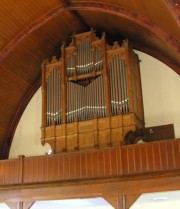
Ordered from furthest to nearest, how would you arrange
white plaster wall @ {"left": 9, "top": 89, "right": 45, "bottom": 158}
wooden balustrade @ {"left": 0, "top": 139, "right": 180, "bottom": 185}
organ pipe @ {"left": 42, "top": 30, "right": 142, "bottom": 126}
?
white plaster wall @ {"left": 9, "top": 89, "right": 45, "bottom": 158} → organ pipe @ {"left": 42, "top": 30, "right": 142, "bottom": 126} → wooden balustrade @ {"left": 0, "top": 139, "right": 180, "bottom": 185}

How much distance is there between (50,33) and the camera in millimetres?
12227

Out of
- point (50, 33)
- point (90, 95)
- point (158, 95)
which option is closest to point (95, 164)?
point (90, 95)

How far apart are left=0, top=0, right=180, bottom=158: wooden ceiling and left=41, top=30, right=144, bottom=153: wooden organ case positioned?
0.60m

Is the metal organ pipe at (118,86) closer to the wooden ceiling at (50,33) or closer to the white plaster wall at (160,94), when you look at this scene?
the white plaster wall at (160,94)

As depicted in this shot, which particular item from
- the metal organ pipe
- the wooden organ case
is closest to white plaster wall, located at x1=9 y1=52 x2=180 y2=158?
the wooden organ case

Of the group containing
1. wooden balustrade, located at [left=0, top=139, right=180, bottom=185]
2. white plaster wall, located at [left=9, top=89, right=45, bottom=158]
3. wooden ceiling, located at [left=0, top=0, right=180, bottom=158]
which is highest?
wooden ceiling, located at [left=0, top=0, right=180, bottom=158]

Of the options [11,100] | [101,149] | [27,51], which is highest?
[27,51]

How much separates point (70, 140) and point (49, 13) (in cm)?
364

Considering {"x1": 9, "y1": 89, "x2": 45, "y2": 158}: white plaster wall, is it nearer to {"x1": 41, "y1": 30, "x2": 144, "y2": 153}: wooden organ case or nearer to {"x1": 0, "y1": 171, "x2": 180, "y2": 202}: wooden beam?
{"x1": 41, "y1": 30, "x2": 144, "y2": 153}: wooden organ case

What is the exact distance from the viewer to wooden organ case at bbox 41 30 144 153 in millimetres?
10664

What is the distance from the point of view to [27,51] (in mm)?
A: 12375

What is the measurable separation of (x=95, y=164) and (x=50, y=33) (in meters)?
4.63

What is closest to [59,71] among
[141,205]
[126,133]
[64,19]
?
[64,19]

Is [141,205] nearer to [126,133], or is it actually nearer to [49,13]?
[126,133]
